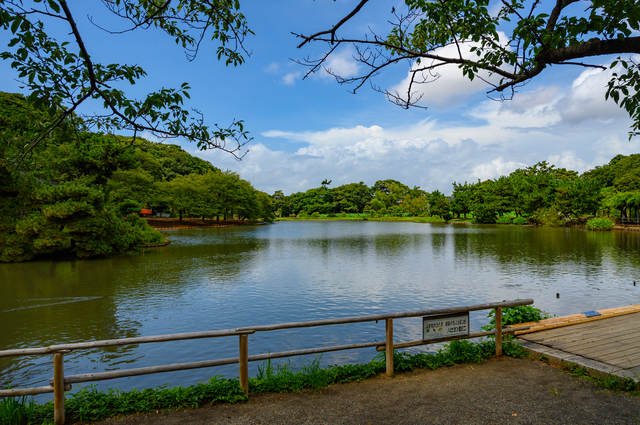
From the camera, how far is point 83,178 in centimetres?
2005

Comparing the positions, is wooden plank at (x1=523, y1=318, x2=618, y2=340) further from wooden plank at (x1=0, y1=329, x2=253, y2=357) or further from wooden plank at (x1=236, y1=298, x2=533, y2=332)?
wooden plank at (x1=0, y1=329, x2=253, y2=357)

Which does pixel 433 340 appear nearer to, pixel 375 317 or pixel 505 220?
pixel 375 317

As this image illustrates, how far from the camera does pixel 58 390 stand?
344 centimetres

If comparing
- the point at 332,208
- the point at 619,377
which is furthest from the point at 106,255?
the point at 332,208

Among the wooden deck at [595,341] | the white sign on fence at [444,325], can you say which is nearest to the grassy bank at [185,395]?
the white sign on fence at [444,325]

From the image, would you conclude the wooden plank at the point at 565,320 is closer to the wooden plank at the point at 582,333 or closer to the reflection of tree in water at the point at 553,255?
the wooden plank at the point at 582,333

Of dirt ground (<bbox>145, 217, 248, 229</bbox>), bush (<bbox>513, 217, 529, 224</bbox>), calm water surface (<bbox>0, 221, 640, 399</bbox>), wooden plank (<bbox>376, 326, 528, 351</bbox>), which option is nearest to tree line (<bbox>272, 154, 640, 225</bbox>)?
bush (<bbox>513, 217, 529, 224</bbox>)

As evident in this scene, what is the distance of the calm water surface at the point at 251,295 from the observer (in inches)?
291

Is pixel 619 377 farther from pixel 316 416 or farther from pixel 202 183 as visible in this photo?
pixel 202 183

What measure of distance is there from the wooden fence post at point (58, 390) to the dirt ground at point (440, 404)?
51 centimetres

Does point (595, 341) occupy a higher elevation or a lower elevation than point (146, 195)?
lower

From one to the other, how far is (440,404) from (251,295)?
29.5 ft

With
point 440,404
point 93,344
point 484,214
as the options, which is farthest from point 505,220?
point 93,344

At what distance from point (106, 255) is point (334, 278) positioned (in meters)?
13.2
